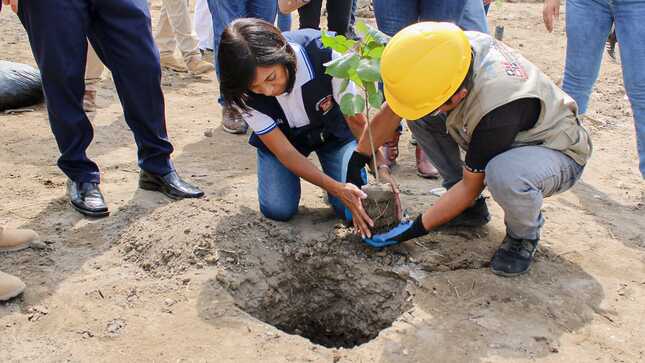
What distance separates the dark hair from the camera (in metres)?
2.51

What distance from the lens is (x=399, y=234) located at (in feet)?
9.20

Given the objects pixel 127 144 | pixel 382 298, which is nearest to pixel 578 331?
pixel 382 298

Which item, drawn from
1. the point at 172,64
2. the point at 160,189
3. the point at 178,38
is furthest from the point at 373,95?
the point at 172,64

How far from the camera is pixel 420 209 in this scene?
131 inches

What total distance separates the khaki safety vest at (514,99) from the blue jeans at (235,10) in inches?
71.7

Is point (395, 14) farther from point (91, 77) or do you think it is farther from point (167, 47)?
point (167, 47)

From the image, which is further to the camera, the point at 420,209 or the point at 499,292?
the point at 420,209

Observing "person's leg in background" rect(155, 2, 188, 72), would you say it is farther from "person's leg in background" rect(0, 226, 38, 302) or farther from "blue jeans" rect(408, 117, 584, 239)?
"blue jeans" rect(408, 117, 584, 239)

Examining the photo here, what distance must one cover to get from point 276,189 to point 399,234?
67 cm

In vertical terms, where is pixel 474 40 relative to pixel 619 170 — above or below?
above

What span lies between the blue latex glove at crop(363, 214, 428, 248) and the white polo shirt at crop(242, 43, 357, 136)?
62 centimetres

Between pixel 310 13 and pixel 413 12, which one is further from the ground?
pixel 413 12

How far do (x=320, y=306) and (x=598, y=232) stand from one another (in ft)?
4.67

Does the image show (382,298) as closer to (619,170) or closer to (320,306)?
(320,306)
